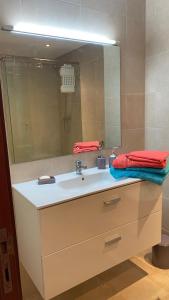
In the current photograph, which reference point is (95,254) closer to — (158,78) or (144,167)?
(144,167)

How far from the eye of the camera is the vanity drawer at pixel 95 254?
4.28 feet

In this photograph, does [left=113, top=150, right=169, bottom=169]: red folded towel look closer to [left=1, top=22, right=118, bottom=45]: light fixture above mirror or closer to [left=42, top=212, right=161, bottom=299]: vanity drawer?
[left=42, top=212, right=161, bottom=299]: vanity drawer

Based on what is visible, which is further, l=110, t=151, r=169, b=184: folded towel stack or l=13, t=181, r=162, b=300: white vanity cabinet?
l=110, t=151, r=169, b=184: folded towel stack

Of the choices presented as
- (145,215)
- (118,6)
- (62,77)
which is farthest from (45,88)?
(145,215)

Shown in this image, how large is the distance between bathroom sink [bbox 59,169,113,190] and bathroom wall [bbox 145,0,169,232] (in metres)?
0.64

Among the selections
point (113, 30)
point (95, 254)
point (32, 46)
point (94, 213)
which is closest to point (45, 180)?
point (94, 213)

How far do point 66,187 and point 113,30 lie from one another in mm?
1288

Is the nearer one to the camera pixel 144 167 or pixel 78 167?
pixel 144 167

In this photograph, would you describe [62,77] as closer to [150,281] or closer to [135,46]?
[135,46]

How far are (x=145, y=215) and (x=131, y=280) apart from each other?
0.52 metres

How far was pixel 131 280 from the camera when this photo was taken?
177 cm

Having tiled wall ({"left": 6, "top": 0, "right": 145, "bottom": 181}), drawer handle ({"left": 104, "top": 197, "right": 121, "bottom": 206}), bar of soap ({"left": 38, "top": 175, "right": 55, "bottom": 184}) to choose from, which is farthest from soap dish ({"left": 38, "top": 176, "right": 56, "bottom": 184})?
drawer handle ({"left": 104, "top": 197, "right": 121, "bottom": 206})

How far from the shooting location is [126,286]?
1.72m

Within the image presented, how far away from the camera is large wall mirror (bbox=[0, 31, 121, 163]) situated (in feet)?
5.05
